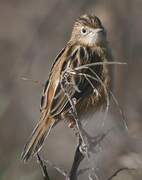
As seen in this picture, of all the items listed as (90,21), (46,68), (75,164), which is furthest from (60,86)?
(46,68)

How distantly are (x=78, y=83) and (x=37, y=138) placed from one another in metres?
0.35

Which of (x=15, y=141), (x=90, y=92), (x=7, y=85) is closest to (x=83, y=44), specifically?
(x=90, y=92)

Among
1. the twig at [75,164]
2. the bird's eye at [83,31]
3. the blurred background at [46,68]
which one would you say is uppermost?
the bird's eye at [83,31]

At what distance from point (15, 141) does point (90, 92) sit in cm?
174

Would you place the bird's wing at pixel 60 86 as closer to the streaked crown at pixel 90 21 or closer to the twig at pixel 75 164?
the streaked crown at pixel 90 21

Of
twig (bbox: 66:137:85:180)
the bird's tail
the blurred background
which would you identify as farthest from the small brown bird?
twig (bbox: 66:137:85:180)

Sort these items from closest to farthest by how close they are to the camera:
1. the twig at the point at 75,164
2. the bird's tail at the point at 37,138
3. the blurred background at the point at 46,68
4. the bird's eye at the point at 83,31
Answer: the twig at the point at 75,164, the bird's tail at the point at 37,138, the bird's eye at the point at 83,31, the blurred background at the point at 46,68

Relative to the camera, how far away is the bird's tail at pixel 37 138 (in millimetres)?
4147

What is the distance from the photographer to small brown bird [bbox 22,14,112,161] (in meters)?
4.36

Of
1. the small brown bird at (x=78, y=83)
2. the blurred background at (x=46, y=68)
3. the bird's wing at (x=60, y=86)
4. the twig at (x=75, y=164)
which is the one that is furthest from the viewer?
the blurred background at (x=46, y=68)

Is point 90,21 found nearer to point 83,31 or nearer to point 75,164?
point 83,31

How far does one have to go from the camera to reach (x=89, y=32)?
5.21m

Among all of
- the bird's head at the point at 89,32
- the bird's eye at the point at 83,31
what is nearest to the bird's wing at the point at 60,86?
the bird's head at the point at 89,32

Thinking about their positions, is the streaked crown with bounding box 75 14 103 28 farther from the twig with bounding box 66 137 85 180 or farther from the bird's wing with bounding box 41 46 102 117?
the twig with bounding box 66 137 85 180
